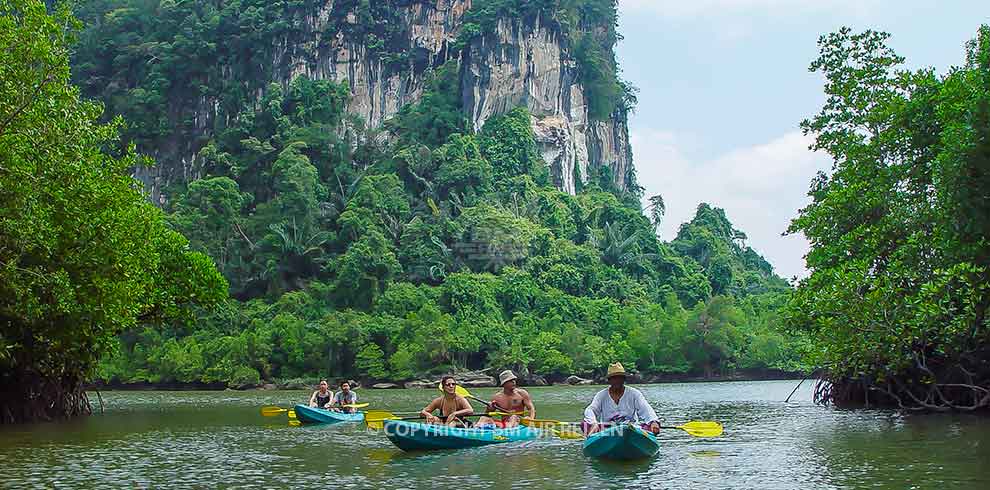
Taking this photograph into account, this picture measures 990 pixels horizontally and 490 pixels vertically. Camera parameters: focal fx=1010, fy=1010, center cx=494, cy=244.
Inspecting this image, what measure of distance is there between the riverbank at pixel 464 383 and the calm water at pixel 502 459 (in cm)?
2971

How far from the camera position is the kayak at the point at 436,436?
14.6 m

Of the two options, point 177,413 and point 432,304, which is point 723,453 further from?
point 432,304

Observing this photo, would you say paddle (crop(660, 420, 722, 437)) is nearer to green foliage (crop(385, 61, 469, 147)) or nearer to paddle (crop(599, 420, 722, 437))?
paddle (crop(599, 420, 722, 437))

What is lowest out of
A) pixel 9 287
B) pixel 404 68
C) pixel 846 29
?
pixel 9 287

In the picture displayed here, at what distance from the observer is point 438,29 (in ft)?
253

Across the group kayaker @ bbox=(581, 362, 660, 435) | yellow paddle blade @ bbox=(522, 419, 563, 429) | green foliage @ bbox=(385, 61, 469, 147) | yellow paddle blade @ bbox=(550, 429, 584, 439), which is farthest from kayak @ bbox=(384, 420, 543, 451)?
green foliage @ bbox=(385, 61, 469, 147)

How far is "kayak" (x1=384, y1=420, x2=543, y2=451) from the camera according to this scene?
576 inches

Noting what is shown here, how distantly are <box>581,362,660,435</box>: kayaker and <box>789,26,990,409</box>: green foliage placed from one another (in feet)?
23.1

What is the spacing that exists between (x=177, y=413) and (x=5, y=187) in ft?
48.8

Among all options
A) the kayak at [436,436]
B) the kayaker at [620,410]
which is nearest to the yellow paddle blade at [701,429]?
the kayaker at [620,410]

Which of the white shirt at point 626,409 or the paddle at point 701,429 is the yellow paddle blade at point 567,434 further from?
the white shirt at point 626,409

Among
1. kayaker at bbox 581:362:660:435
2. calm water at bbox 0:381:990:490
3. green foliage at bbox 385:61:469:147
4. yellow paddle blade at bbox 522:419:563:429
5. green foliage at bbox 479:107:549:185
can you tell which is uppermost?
green foliage at bbox 385:61:469:147

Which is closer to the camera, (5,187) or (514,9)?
(5,187)

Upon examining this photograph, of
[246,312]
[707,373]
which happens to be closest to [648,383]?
[707,373]
